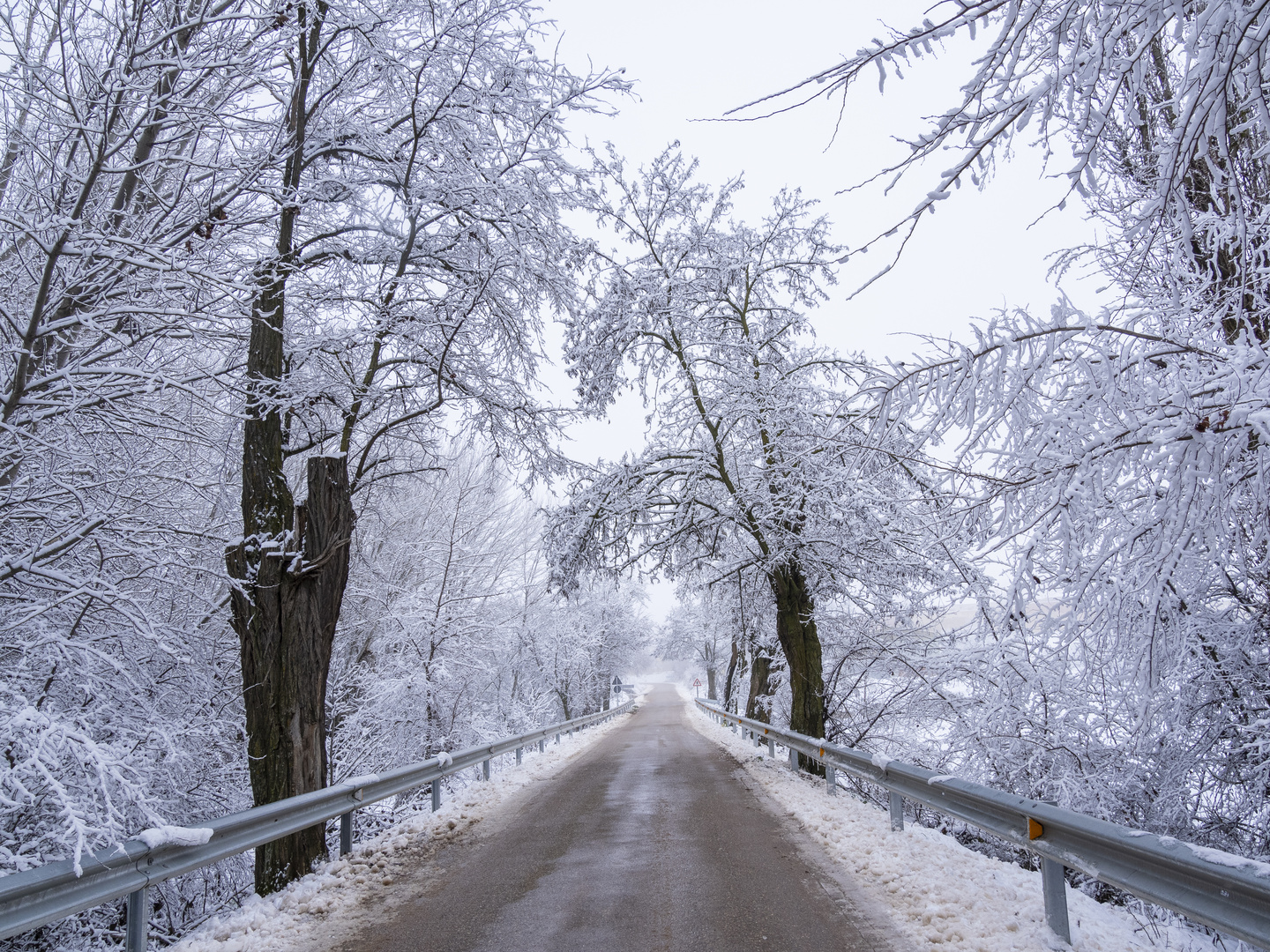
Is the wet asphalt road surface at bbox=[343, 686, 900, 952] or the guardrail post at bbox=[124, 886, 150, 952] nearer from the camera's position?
the guardrail post at bbox=[124, 886, 150, 952]

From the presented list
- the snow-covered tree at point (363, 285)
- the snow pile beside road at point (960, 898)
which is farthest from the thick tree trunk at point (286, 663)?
the snow pile beside road at point (960, 898)

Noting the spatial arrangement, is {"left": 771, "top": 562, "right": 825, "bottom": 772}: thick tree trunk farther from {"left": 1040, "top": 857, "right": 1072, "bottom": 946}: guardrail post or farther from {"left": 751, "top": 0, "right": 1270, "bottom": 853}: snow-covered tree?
{"left": 1040, "top": 857, "right": 1072, "bottom": 946}: guardrail post

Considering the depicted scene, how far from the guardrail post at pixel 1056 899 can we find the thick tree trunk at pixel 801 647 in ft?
24.7

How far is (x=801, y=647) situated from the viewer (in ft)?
38.2

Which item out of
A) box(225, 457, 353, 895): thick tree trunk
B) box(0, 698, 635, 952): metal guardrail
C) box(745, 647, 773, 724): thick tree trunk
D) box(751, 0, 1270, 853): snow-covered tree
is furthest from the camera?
box(745, 647, 773, 724): thick tree trunk

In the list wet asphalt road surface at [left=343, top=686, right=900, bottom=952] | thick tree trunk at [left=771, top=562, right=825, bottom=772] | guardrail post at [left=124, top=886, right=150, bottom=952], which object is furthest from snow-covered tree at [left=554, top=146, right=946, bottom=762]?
guardrail post at [left=124, top=886, right=150, bottom=952]

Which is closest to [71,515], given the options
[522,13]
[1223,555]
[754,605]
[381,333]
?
[381,333]

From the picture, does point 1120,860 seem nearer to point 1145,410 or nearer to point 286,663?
point 1145,410

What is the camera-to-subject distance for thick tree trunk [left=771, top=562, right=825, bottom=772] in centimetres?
1144

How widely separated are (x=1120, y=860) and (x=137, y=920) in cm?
490

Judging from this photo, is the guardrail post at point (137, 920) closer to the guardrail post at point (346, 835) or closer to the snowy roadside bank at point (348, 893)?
the snowy roadside bank at point (348, 893)

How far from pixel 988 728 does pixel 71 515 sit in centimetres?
848

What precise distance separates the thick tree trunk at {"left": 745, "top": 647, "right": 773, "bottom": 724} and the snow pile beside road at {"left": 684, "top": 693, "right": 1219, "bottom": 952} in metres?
12.5

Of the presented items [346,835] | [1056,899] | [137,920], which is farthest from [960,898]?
[346,835]
